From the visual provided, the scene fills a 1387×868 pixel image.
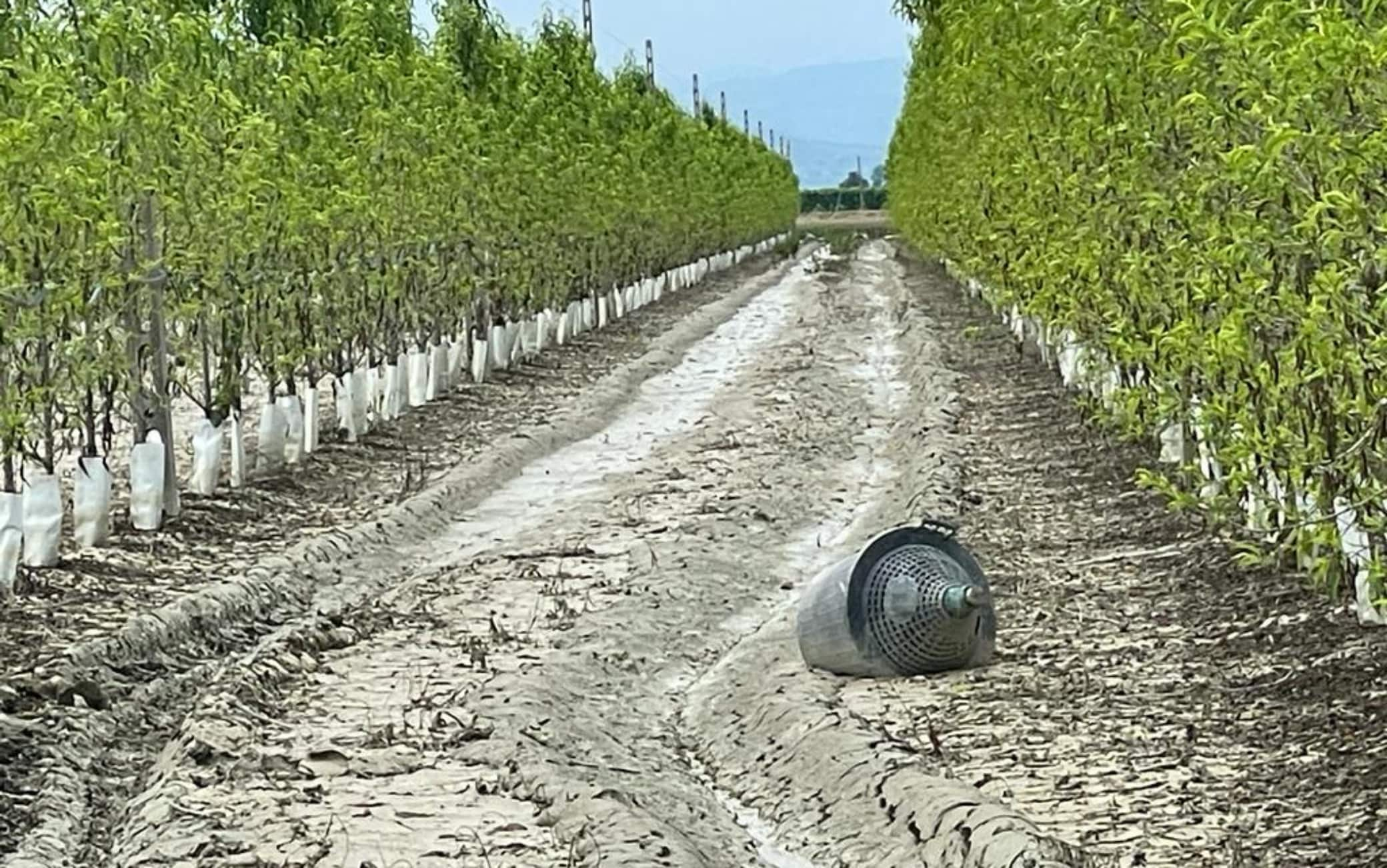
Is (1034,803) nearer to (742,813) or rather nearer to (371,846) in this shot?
(742,813)

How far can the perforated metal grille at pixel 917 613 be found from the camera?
9180 mm

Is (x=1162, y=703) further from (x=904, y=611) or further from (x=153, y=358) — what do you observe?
(x=153, y=358)

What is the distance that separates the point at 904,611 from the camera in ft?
30.2

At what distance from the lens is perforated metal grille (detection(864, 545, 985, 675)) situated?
30.1ft

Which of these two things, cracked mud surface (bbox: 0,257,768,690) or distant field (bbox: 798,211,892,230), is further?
distant field (bbox: 798,211,892,230)

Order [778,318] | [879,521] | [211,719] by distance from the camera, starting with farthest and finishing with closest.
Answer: [778,318] < [879,521] < [211,719]

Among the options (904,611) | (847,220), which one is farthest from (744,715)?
(847,220)

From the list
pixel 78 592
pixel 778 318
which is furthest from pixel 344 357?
pixel 778 318

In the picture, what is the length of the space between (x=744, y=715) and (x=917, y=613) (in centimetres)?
85

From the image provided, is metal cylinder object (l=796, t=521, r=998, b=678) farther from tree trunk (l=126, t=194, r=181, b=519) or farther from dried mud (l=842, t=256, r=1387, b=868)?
tree trunk (l=126, t=194, r=181, b=519)

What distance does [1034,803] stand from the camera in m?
7.28

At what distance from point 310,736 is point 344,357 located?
11626 millimetres

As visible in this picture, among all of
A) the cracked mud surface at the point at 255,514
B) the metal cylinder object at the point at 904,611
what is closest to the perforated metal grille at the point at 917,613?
the metal cylinder object at the point at 904,611

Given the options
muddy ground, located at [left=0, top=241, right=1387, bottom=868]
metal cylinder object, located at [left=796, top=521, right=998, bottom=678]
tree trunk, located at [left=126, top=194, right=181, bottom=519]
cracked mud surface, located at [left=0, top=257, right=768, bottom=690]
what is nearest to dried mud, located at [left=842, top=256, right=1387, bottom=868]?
muddy ground, located at [left=0, top=241, right=1387, bottom=868]
